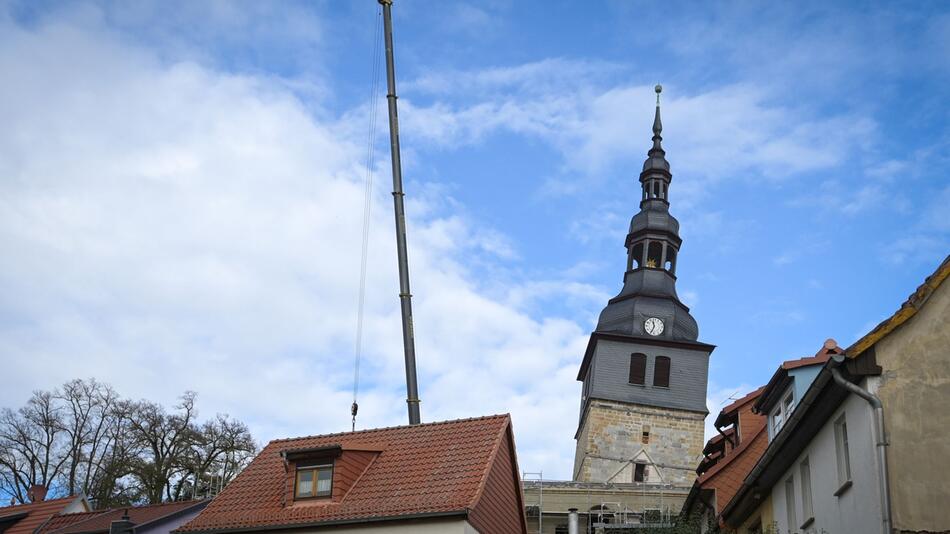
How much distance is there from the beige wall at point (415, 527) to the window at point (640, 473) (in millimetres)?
53991

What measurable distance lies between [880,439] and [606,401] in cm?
6260

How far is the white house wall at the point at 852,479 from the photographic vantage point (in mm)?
17614

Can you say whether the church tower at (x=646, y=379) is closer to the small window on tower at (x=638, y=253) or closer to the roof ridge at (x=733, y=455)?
the small window on tower at (x=638, y=253)

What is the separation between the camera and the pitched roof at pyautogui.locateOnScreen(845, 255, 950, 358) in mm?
17875

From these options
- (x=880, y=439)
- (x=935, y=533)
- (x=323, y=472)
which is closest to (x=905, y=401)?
(x=880, y=439)

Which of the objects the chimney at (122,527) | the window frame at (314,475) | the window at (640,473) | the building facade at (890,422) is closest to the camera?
the building facade at (890,422)

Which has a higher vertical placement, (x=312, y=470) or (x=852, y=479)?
(x=312, y=470)

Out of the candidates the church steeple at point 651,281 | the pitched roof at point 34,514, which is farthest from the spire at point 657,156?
the pitched roof at point 34,514

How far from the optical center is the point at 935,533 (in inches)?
658

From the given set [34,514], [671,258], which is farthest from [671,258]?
[34,514]

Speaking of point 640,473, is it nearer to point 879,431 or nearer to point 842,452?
point 842,452

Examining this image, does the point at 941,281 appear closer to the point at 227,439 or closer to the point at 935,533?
the point at 935,533

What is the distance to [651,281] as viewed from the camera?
82500mm

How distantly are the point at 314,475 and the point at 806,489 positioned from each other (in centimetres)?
1092
